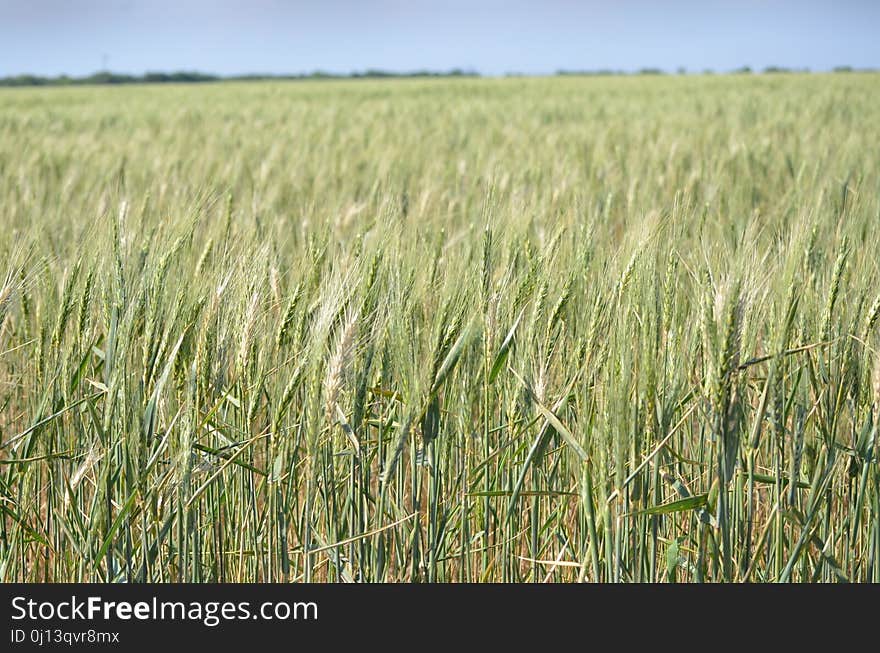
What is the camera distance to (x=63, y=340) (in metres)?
1.41

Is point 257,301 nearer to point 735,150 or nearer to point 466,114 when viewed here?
point 735,150

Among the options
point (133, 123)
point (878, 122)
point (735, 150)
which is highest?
point (133, 123)

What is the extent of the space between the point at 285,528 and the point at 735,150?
366 cm

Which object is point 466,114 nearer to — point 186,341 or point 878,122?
point 878,122

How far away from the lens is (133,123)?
8594 mm

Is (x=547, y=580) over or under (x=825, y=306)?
under

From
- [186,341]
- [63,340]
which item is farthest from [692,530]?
[63,340]

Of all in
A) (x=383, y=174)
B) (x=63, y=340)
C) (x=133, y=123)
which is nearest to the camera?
(x=63, y=340)

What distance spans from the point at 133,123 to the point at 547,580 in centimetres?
844

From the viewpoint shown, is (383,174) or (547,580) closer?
(547,580)

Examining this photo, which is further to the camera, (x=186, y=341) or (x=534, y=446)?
(x=186, y=341)
